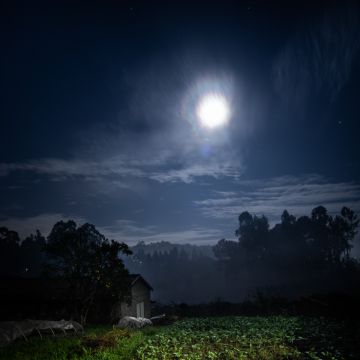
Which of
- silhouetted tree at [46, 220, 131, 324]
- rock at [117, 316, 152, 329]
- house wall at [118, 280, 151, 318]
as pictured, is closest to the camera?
rock at [117, 316, 152, 329]

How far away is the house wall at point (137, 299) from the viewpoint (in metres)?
30.7

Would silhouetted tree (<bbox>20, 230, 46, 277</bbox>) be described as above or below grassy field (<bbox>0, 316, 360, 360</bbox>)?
above

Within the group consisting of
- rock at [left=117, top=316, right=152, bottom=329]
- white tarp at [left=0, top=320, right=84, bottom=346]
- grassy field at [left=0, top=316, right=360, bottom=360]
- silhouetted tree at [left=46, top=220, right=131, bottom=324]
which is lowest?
rock at [left=117, top=316, right=152, bottom=329]

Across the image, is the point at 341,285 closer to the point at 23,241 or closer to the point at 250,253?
the point at 250,253

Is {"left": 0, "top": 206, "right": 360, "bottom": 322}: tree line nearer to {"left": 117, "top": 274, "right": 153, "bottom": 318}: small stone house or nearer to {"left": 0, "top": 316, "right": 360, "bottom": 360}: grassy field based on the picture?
{"left": 117, "top": 274, "right": 153, "bottom": 318}: small stone house

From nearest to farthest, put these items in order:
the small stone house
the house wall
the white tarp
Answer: the white tarp
the house wall
the small stone house

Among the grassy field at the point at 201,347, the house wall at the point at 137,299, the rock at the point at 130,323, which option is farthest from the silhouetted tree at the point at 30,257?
the grassy field at the point at 201,347

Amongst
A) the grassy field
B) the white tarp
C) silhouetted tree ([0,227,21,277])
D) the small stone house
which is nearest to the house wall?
the small stone house

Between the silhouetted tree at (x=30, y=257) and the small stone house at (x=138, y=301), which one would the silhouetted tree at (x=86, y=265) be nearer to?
the small stone house at (x=138, y=301)

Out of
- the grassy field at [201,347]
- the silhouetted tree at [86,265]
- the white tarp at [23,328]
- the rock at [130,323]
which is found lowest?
the rock at [130,323]

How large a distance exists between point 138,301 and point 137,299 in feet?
1.04

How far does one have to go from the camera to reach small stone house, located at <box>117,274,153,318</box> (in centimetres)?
3104

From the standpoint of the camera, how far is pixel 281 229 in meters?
101

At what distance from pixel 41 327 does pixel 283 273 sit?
9042 cm
